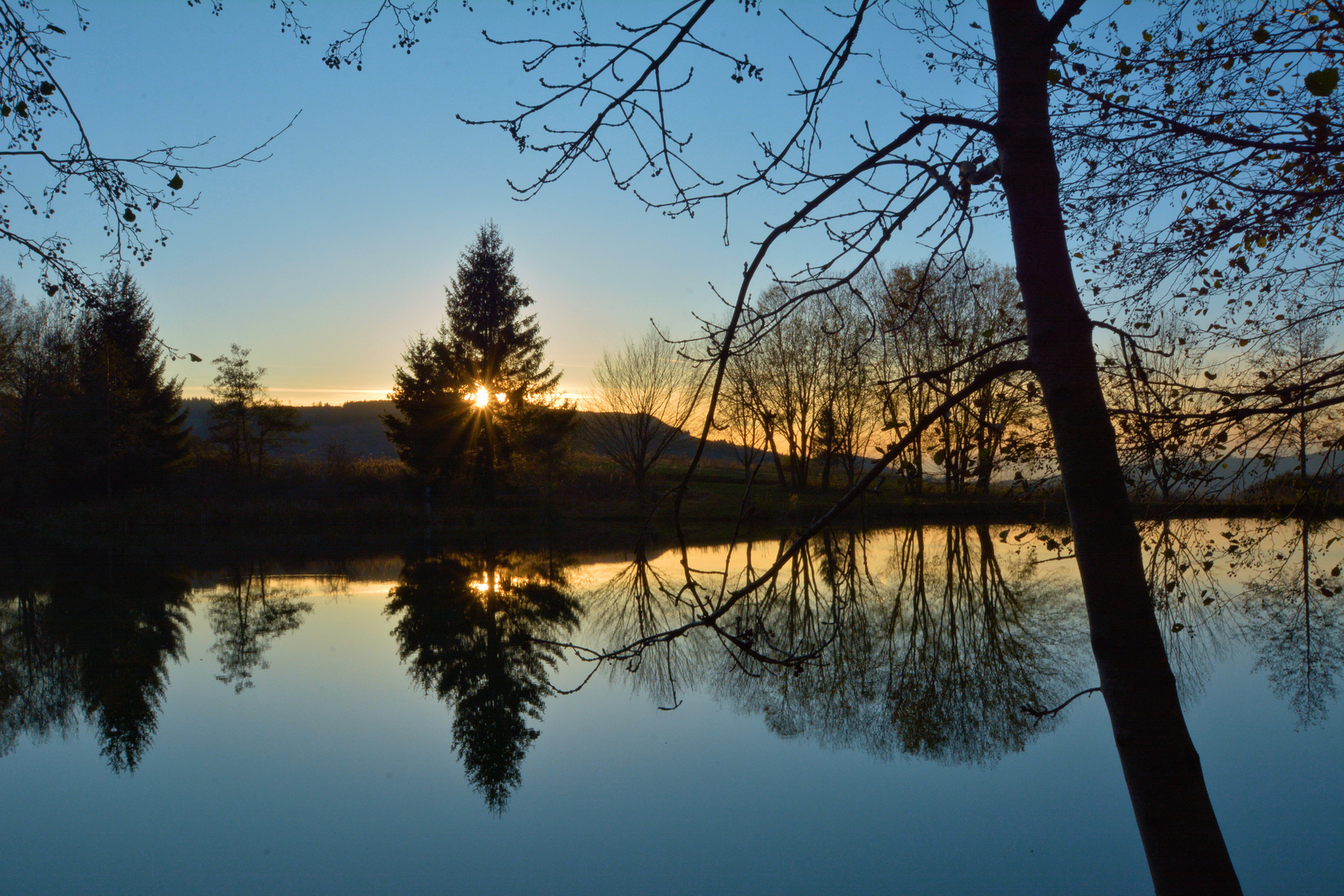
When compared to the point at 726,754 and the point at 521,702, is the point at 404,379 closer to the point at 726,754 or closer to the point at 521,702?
the point at 521,702

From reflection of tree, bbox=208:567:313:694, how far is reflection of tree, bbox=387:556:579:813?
1.64 m

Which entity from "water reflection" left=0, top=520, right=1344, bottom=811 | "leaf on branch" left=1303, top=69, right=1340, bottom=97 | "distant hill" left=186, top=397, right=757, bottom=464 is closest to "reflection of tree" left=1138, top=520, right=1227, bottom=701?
"water reflection" left=0, top=520, right=1344, bottom=811

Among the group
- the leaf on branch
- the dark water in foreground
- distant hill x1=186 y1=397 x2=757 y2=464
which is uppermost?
distant hill x1=186 y1=397 x2=757 y2=464

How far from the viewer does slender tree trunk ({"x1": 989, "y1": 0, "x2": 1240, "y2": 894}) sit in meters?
1.64

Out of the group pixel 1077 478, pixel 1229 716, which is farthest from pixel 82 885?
pixel 1229 716

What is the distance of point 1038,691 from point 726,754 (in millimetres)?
3514

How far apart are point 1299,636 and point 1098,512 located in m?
11.2

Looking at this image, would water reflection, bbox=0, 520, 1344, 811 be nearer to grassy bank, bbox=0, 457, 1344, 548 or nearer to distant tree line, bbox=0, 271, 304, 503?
grassy bank, bbox=0, 457, 1344, 548

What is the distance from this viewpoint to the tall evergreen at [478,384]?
27.4 meters

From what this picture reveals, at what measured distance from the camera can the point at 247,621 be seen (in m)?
12.4

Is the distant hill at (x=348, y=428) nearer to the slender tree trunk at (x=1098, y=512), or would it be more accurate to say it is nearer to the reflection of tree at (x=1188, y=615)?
the reflection of tree at (x=1188, y=615)

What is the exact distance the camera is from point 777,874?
483cm

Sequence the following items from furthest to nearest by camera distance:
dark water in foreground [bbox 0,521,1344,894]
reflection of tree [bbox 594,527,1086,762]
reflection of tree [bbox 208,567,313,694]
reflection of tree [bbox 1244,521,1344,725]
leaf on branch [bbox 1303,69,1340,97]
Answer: reflection of tree [bbox 208,567,313,694] → reflection of tree [bbox 1244,521,1344,725] → reflection of tree [bbox 594,527,1086,762] → dark water in foreground [bbox 0,521,1344,894] → leaf on branch [bbox 1303,69,1340,97]

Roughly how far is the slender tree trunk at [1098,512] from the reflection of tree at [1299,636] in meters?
4.76
